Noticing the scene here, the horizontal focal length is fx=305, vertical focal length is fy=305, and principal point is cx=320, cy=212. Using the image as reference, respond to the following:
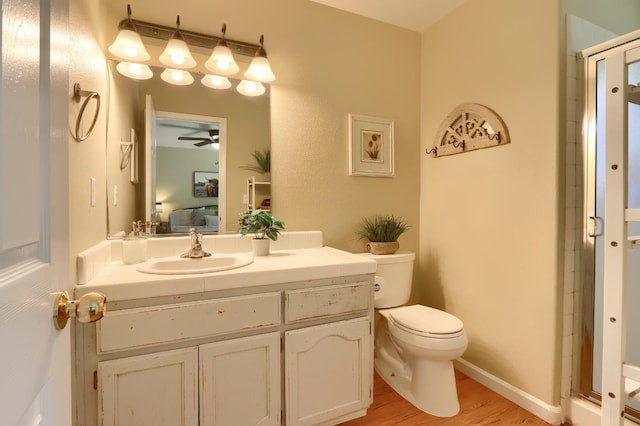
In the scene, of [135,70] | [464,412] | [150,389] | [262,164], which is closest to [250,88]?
[262,164]

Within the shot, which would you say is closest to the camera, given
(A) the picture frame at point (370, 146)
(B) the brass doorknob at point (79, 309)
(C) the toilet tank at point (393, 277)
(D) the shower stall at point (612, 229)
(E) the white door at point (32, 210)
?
(E) the white door at point (32, 210)

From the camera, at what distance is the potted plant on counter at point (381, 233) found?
1983 millimetres

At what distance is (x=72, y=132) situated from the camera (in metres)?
1.03

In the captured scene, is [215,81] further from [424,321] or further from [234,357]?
[424,321]

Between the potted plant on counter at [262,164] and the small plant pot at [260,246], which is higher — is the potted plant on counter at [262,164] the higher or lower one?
the higher one

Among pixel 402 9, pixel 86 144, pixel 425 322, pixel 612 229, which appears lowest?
pixel 425 322

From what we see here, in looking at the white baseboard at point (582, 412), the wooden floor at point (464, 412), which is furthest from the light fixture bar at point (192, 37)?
the white baseboard at point (582, 412)

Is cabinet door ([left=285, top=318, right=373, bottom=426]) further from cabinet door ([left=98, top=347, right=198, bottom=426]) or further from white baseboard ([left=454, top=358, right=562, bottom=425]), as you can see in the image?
white baseboard ([left=454, top=358, right=562, bottom=425])

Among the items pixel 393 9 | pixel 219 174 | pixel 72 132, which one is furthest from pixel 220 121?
pixel 393 9

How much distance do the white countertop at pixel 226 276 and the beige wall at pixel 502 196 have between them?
88cm

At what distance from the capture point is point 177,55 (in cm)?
159

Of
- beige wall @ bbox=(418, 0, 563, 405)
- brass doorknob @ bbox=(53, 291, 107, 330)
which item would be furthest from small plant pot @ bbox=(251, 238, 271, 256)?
beige wall @ bbox=(418, 0, 563, 405)

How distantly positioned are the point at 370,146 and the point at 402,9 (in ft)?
3.03

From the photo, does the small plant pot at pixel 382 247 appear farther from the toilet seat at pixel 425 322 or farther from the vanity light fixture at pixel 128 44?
the vanity light fixture at pixel 128 44
